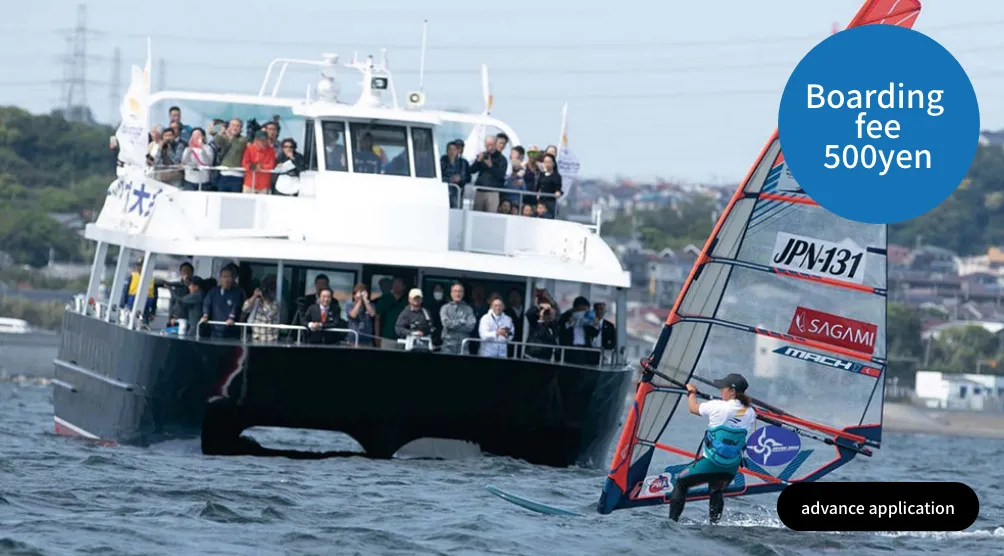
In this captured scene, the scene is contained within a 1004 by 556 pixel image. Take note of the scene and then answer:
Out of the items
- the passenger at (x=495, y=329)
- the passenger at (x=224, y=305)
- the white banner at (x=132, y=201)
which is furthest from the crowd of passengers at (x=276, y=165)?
the passenger at (x=495, y=329)

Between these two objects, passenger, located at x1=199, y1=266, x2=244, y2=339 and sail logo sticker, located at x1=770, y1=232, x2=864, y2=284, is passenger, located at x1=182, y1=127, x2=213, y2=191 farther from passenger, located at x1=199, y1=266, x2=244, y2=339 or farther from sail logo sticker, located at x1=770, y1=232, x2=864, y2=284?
sail logo sticker, located at x1=770, y1=232, x2=864, y2=284

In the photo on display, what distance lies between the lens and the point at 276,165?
2416 centimetres

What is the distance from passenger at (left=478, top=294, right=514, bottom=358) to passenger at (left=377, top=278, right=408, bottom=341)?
122 cm

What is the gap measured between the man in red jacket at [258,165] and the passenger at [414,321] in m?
3.48

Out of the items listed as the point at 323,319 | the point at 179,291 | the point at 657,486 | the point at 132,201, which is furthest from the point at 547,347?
the point at 132,201

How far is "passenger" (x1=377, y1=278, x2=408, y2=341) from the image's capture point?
22.7 meters

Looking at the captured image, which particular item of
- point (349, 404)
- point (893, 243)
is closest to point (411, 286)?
point (349, 404)

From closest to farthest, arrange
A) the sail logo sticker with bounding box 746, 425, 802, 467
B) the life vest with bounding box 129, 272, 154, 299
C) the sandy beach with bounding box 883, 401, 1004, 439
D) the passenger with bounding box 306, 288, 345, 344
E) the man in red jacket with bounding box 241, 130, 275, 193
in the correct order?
the sail logo sticker with bounding box 746, 425, 802, 467 → the passenger with bounding box 306, 288, 345, 344 → the man in red jacket with bounding box 241, 130, 275, 193 → the life vest with bounding box 129, 272, 154, 299 → the sandy beach with bounding box 883, 401, 1004, 439

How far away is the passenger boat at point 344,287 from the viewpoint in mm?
21000

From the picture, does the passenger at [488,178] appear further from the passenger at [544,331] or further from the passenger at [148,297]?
the passenger at [148,297]

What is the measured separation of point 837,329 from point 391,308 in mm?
6885

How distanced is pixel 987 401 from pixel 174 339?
8464 cm

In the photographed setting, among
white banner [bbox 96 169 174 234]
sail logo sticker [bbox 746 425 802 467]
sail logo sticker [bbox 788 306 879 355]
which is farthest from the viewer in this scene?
white banner [bbox 96 169 174 234]

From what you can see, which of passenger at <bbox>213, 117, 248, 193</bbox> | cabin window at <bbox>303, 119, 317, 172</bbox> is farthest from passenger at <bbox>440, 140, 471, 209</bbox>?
passenger at <bbox>213, 117, 248, 193</bbox>
